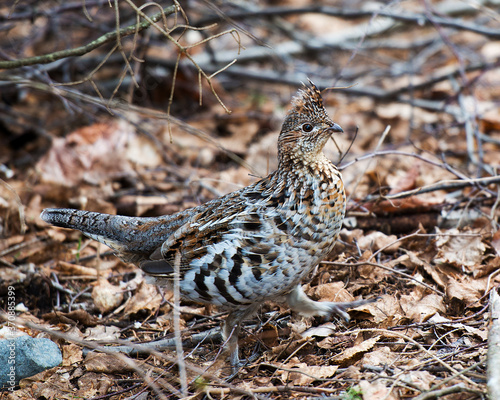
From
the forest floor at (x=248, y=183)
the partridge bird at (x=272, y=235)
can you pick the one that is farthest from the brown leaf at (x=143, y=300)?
the partridge bird at (x=272, y=235)

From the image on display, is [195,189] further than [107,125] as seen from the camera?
No

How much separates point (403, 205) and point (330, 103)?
3.47 meters

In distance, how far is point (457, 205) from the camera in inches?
197

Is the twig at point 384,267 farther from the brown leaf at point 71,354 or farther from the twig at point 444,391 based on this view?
the brown leaf at point 71,354

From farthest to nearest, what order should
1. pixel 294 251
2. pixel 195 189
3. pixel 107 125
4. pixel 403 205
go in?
pixel 107 125 → pixel 195 189 → pixel 403 205 → pixel 294 251

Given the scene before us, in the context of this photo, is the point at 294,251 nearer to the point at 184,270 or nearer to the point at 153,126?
the point at 184,270

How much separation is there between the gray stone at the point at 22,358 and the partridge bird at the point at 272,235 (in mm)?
908

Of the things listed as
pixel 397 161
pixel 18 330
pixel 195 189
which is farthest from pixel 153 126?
pixel 18 330

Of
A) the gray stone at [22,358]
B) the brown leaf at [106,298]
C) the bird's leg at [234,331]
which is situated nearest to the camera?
the gray stone at [22,358]

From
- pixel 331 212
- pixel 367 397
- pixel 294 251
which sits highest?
pixel 331 212

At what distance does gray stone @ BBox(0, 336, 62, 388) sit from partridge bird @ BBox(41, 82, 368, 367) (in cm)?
91

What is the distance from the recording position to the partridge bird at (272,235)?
144 inches

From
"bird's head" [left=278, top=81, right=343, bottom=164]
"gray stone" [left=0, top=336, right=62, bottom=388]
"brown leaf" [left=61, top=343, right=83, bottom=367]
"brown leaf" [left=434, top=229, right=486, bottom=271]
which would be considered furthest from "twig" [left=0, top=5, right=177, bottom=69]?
"brown leaf" [left=434, top=229, right=486, bottom=271]

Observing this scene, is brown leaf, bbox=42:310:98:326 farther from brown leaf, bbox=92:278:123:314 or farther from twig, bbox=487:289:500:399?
twig, bbox=487:289:500:399
